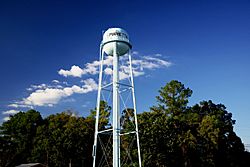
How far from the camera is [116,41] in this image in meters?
20.8

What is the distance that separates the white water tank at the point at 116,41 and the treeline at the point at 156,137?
37.1 feet

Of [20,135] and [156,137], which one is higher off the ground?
[20,135]

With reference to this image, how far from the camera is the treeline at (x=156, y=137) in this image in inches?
1243

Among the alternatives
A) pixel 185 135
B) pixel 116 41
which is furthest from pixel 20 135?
pixel 116 41

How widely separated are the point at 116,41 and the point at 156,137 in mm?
13854

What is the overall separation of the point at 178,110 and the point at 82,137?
13316mm

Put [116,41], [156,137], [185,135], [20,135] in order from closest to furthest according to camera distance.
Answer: [116,41]
[156,137]
[185,135]
[20,135]

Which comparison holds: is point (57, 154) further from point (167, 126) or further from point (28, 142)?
point (167, 126)

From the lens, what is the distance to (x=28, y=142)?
41812 millimetres

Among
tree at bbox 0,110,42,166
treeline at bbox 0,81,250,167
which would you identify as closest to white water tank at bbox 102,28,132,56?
treeline at bbox 0,81,250,167

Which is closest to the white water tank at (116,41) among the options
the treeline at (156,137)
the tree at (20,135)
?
the treeline at (156,137)

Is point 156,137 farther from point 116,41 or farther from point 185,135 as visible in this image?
point 116,41

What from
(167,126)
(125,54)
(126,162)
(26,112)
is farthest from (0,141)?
(125,54)

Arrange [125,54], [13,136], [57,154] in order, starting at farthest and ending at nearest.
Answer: [13,136] < [57,154] < [125,54]
